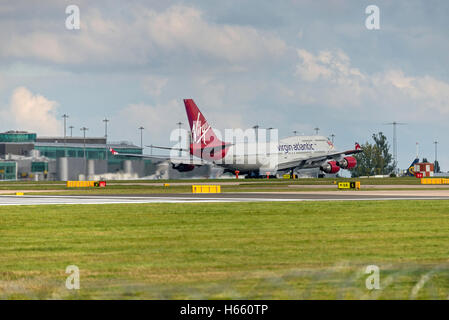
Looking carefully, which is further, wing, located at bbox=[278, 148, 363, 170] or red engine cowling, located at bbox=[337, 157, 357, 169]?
wing, located at bbox=[278, 148, 363, 170]

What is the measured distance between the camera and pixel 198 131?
114250 millimetres

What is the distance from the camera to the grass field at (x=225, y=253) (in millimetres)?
15812

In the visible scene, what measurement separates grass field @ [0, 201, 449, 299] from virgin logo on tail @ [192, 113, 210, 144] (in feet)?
247

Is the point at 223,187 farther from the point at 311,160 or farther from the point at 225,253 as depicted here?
the point at 225,253

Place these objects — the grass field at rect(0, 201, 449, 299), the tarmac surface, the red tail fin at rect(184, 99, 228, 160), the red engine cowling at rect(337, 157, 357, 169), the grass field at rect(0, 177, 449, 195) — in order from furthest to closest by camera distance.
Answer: the red engine cowling at rect(337, 157, 357, 169)
the red tail fin at rect(184, 99, 228, 160)
the grass field at rect(0, 177, 449, 195)
the tarmac surface
the grass field at rect(0, 201, 449, 299)

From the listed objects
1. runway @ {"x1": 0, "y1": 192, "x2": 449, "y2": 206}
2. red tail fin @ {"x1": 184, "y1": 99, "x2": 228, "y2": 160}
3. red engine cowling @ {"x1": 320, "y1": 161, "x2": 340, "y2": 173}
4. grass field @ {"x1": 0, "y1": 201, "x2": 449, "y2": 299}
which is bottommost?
grass field @ {"x1": 0, "y1": 201, "x2": 449, "y2": 299}

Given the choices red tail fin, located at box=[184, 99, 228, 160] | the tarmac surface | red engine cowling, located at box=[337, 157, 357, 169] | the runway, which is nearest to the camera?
the runway

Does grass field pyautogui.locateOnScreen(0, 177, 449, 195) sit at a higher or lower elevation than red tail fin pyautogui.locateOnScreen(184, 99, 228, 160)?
lower

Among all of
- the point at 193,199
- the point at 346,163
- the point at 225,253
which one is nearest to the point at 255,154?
the point at 346,163

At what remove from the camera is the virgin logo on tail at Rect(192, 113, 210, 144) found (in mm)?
114062

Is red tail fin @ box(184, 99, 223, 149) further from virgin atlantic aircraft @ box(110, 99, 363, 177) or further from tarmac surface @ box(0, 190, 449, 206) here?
tarmac surface @ box(0, 190, 449, 206)

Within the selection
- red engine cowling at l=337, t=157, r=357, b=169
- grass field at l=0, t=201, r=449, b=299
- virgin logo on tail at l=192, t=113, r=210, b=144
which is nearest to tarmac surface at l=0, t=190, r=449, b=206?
grass field at l=0, t=201, r=449, b=299

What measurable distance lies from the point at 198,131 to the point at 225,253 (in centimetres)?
9283
